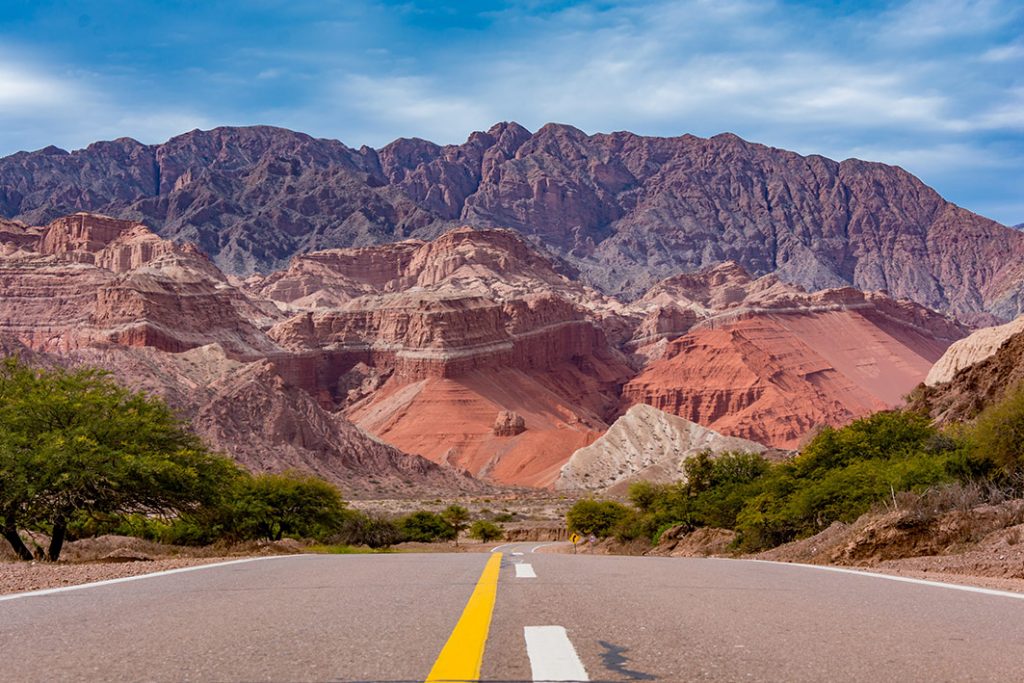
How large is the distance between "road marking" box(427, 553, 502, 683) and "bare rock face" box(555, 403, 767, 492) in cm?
9062

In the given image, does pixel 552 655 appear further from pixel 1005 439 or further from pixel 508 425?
pixel 508 425

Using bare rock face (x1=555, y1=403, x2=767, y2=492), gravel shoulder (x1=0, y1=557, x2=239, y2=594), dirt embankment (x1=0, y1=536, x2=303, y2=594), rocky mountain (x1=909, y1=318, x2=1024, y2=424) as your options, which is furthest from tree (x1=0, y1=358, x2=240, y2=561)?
bare rock face (x1=555, y1=403, x2=767, y2=492)

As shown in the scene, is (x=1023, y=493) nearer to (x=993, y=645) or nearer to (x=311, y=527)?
(x=993, y=645)

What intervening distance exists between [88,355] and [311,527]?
67470mm

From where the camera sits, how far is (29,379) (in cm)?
2573

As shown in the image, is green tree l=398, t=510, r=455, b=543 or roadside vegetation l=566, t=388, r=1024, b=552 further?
green tree l=398, t=510, r=455, b=543

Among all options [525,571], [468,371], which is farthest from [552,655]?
[468,371]

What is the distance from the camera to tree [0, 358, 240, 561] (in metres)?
21.3

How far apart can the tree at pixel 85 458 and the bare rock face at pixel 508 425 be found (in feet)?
335

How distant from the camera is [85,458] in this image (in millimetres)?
21438

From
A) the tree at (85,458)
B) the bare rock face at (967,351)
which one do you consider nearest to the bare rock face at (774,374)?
the bare rock face at (967,351)

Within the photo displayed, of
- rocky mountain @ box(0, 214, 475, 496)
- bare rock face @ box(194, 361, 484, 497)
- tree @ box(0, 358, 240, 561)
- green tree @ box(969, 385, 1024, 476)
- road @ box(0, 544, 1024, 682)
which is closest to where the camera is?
road @ box(0, 544, 1024, 682)

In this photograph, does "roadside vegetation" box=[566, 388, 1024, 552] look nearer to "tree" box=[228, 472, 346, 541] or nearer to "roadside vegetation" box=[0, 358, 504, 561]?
"roadside vegetation" box=[0, 358, 504, 561]

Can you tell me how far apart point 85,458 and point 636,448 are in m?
88.7
